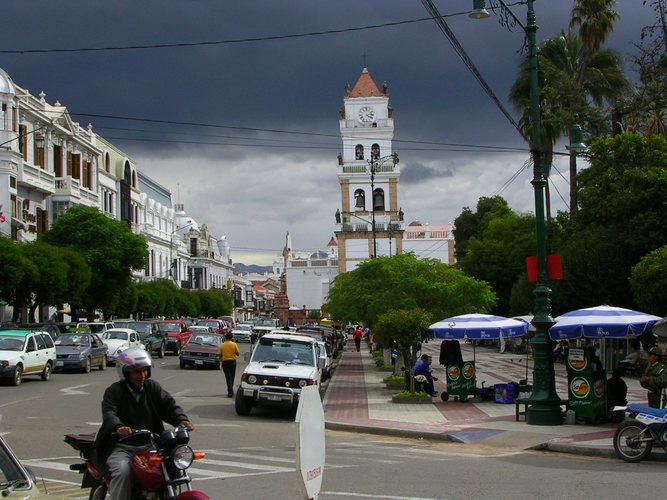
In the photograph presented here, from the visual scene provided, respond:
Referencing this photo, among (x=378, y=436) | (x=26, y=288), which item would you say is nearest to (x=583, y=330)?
(x=378, y=436)

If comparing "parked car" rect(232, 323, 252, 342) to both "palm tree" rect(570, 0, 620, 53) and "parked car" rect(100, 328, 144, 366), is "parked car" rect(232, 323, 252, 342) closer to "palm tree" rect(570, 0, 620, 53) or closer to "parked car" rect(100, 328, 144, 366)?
"parked car" rect(100, 328, 144, 366)

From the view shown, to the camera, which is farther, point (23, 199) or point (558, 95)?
point (23, 199)

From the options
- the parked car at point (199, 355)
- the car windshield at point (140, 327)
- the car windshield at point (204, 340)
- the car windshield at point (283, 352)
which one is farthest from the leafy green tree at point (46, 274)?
the car windshield at point (283, 352)

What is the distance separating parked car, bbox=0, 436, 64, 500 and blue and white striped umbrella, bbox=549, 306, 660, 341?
14.3m

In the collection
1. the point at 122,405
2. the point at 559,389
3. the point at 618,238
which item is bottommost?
the point at 559,389

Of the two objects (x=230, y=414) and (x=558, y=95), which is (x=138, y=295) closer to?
(x=558, y=95)

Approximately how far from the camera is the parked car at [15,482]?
5652mm

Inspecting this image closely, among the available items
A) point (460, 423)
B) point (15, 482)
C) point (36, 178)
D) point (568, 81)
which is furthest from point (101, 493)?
point (36, 178)

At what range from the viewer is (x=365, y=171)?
108 m

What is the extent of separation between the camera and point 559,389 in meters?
27.1

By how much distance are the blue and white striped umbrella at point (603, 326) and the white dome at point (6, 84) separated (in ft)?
146

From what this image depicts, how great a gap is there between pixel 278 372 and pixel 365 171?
88455 millimetres

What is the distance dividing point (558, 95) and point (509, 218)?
31.6 m

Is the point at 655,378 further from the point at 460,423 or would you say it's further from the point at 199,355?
the point at 199,355
